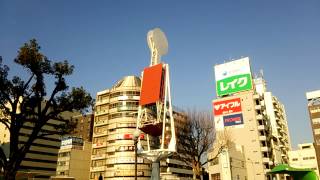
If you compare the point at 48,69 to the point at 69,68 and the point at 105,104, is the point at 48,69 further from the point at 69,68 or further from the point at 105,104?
the point at 105,104

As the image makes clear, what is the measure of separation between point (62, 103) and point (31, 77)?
3.83m

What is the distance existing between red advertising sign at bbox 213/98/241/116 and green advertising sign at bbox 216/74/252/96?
7.62 feet

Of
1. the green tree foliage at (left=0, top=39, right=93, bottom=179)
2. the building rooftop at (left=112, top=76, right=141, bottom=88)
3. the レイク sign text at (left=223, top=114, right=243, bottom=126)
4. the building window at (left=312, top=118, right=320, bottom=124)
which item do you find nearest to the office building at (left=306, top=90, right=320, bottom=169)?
the building window at (left=312, top=118, right=320, bottom=124)

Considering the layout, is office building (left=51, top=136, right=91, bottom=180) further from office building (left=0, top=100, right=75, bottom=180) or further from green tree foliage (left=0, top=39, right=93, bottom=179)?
green tree foliage (left=0, top=39, right=93, bottom=179)

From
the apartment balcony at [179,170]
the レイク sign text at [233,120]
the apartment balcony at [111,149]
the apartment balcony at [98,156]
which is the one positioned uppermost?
the レイク sign text at [233,120]

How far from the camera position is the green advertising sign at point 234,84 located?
74062mm

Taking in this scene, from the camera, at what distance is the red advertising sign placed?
243ft

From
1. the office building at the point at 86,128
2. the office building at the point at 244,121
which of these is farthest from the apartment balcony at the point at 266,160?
the office building at the point at 86,128

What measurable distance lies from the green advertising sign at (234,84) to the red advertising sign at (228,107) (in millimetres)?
2321

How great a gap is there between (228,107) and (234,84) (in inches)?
235

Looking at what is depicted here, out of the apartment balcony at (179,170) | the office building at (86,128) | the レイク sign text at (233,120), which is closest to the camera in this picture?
the レイク sign text at (233,120)

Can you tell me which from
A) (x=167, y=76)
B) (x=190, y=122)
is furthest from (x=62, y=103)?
(x=190, y=122)

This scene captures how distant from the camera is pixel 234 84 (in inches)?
2977

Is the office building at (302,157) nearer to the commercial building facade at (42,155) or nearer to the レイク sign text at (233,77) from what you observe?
the レイク sign text at (233,77)
